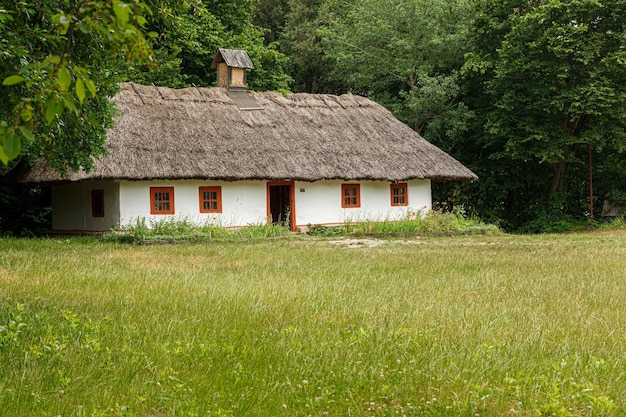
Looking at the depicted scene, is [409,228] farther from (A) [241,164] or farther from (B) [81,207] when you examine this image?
(B) [81,207]

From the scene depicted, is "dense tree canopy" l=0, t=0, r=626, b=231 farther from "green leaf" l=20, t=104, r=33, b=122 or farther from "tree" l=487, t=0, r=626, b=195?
"green leaf" l=20, t=104, r=33, b=122

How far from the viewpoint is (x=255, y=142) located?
23719 millimetres

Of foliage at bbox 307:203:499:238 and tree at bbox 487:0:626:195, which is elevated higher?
tree at bbox 487:0:626:195

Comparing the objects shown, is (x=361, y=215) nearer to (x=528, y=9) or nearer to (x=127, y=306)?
(x=528, y=9)

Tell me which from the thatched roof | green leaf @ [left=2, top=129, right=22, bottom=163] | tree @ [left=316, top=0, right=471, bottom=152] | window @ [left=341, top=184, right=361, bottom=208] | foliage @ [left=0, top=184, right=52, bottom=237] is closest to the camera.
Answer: green leaf @ [left=2, top=129, right=22, bottom=163]

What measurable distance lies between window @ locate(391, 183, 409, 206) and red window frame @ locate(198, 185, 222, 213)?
7.07m

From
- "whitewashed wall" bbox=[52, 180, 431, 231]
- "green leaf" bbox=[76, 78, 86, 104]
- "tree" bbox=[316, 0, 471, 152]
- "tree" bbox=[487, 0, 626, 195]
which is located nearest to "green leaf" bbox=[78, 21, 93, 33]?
"green leaf" bbox=[76, 78, 86, 104]

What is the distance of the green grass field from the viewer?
456 cm

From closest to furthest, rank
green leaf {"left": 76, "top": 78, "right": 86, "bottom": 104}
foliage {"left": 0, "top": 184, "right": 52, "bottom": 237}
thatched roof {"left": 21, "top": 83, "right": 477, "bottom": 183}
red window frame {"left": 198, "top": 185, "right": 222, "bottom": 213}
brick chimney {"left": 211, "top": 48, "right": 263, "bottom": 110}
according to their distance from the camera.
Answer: green leaf {"left": 76, "top": 78, "right": 86, "bottom": 104}
thatched roof {"left": 21, "top": 83, "right": 477, "bottom": 183}
red window frame {"left": 198, "top": 185, "right": 222, "bottom": 213}
foliage {"left": 0, "top": 184, "right": 52, "bottom": 237}
brick chimney {"left": 211, "top": 48, "right": 263, "bottom": 110}

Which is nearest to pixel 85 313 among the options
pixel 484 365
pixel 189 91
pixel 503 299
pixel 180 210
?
pixel 484 365

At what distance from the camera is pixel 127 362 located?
5328 mm

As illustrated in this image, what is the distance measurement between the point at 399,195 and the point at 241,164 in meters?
7.09

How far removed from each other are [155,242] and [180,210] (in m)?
3.95

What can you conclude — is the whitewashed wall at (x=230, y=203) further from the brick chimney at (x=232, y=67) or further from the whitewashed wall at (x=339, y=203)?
the brick chimney at (x=232, y=67)
